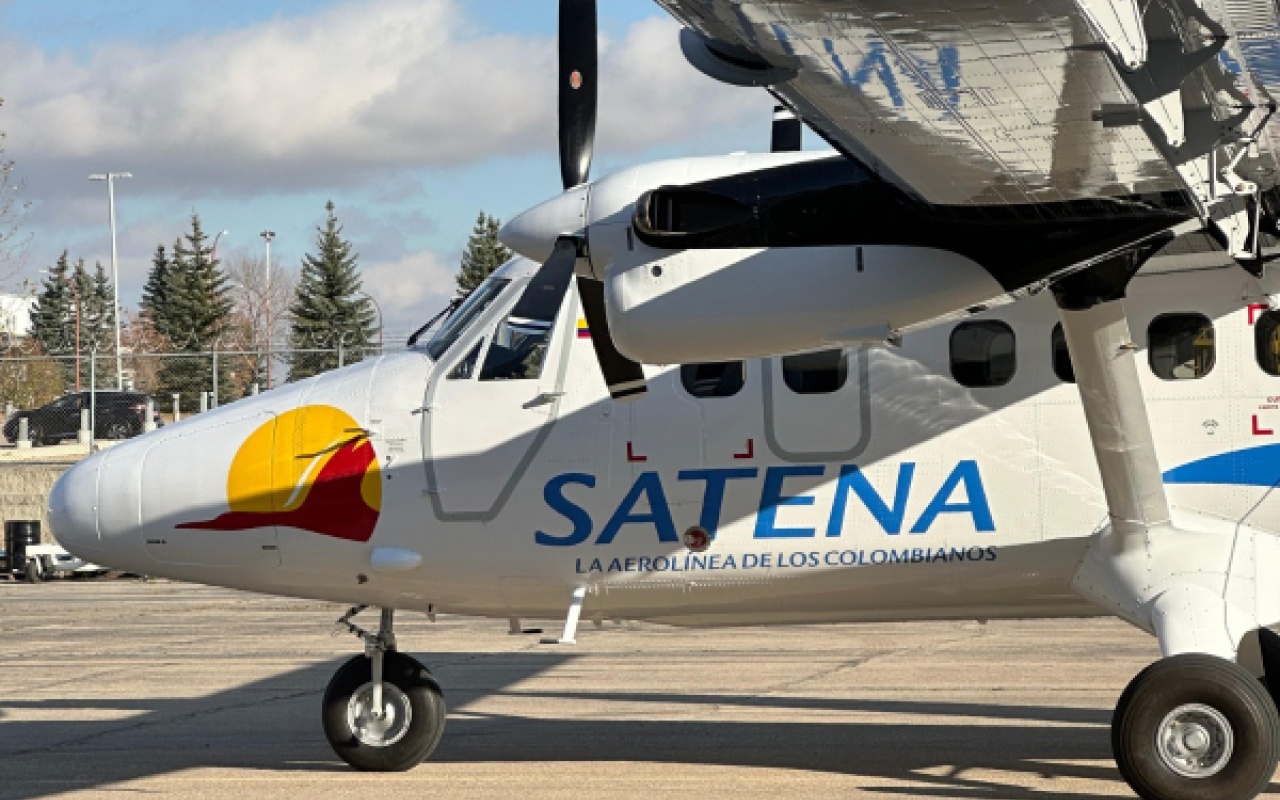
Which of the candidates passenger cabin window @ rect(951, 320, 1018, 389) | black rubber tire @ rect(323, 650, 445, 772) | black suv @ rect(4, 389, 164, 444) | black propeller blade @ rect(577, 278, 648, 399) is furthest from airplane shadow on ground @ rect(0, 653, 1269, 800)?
black suv @ rect(4, 389, 164, 444)

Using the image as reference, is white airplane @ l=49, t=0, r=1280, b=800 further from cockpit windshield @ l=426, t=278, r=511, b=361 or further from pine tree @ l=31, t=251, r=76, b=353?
pine tree @ l=31, t=251, r=76, b=353

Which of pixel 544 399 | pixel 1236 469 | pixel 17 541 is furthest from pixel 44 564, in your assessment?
pixel 1236 469

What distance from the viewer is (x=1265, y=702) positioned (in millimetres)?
7992

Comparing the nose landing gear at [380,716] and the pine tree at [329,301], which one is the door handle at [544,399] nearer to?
the nose landing gear at [380,716]

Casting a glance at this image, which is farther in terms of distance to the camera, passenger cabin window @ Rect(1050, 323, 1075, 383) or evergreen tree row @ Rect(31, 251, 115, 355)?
evergreen tree row @ Rect(31, 251, 115, 355)

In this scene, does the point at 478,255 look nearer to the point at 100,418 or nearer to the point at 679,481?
the point at 100,418

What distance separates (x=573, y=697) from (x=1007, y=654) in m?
4.67

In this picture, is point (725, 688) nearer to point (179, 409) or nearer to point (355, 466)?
point (355, 466)

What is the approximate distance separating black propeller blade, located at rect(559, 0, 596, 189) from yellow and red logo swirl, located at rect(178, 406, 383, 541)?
6.96 ft

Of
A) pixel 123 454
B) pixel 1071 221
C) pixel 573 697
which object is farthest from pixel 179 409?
pixel 1071 221

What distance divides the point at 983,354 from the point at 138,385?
123 feet

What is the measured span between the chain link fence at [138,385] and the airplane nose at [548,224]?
17664 millimetres

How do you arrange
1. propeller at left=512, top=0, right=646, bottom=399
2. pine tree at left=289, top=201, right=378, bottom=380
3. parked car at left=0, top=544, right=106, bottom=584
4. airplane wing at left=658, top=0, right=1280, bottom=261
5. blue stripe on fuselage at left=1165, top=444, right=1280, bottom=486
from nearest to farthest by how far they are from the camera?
airplane wing at left=658, top=0, right=1280, bottom=261 → propeller at left=512, top=0, right=646, bottom=399 → blue stripe on fuselage at left=1165, top=444, right=1280, bottom=486 → parked car at left=0, top=544, right=106, bottom=584 → pine tree at left=289, top=201, right=378, bottom=380

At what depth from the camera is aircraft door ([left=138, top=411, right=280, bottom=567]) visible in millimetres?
9945
